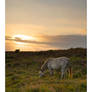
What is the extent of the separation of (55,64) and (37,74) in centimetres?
23

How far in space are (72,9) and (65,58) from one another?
1.76ft

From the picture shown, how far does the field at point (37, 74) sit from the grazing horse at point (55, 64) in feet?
0.13

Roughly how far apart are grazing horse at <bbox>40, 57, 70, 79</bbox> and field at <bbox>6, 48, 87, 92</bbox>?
39 millimetres

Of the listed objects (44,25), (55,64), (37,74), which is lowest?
(37,74)

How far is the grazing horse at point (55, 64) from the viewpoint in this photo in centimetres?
292

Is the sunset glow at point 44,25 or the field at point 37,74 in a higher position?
the sunset glow at point 44,25

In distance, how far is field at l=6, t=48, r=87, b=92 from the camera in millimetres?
2857

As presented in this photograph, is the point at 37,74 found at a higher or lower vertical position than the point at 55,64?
lower

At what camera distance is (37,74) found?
114 inches

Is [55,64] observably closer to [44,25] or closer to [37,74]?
[37,74]

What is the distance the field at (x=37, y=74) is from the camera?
2.86 m

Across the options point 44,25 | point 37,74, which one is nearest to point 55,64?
point 37,74

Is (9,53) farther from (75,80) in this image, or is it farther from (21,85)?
(75,80)
